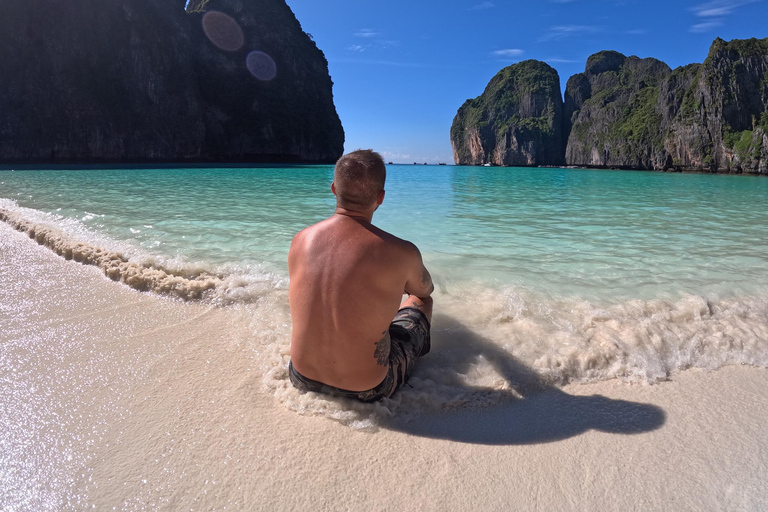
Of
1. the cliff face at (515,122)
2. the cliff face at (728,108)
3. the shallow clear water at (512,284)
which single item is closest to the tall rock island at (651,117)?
the cliff face at (728,108)

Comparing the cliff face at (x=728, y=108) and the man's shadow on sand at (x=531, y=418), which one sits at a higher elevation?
the cliff face at (x=728, y=108)

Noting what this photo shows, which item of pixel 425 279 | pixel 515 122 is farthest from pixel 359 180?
pixel 515 122

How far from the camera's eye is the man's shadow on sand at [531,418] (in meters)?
1.77

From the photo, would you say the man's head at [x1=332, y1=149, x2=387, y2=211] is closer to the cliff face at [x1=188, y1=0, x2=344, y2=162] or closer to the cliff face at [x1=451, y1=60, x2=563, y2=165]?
the cliff face at [x1=188, y1=0, x2=344, y2=162]

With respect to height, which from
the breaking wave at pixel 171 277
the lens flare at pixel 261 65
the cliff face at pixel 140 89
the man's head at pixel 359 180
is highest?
the lens flare at pixel 261 65

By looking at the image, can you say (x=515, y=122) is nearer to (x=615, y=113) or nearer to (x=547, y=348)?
(x=615, y=113)

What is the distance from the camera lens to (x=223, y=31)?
231 feet

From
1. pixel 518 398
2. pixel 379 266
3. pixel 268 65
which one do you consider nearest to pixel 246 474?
pixel 379 266

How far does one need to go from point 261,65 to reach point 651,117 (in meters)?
78.8

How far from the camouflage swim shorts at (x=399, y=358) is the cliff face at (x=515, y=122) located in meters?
130

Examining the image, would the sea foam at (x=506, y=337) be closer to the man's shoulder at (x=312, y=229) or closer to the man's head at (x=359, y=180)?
the man's shoulder at (x=312, y=229)

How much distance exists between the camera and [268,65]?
7425cm

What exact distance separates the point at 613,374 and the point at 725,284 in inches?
100

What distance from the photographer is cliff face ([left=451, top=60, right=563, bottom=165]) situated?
123 m
